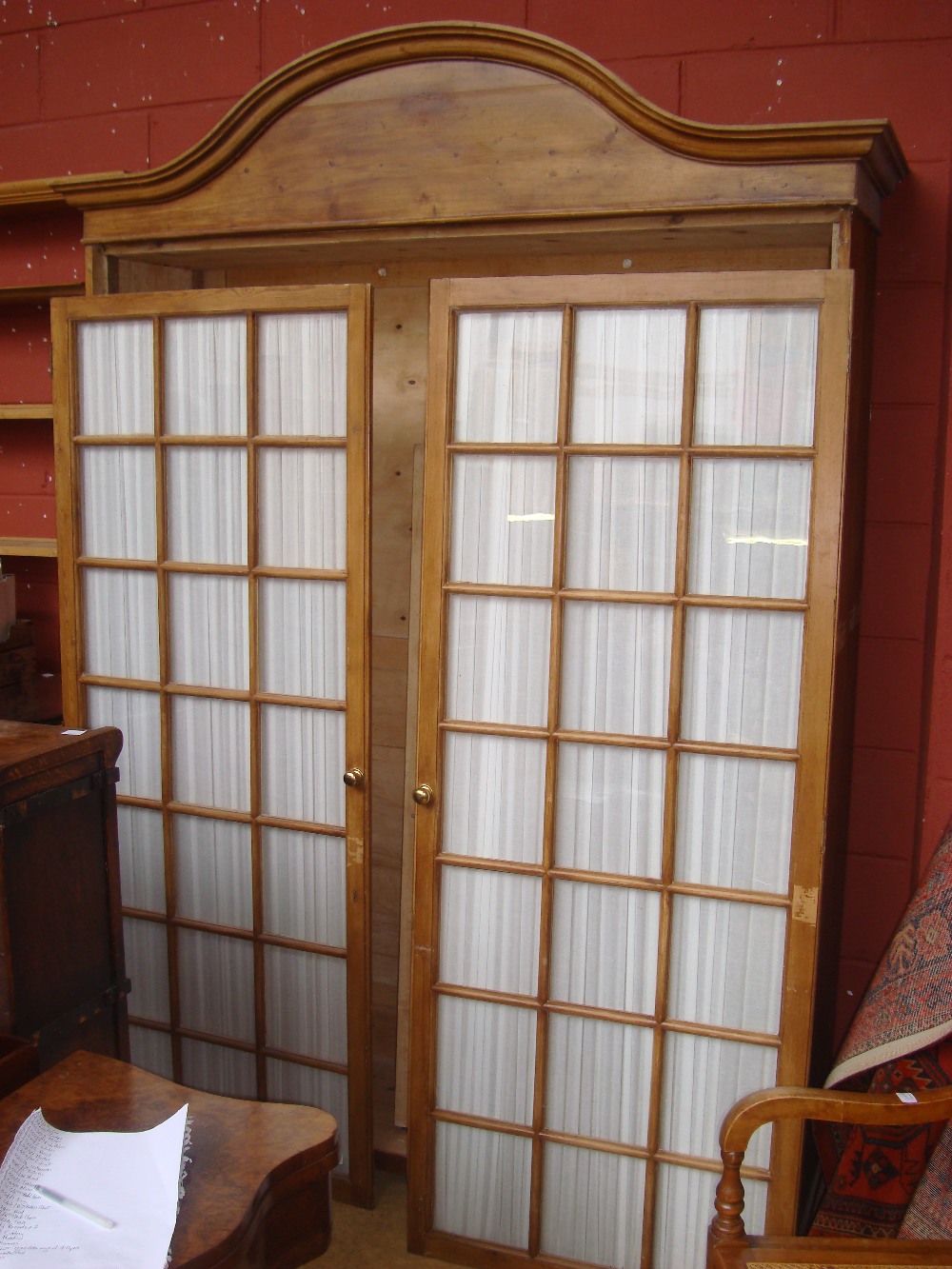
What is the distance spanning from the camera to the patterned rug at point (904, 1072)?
1824 millimetres

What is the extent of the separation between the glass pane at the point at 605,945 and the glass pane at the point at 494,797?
0.13 m

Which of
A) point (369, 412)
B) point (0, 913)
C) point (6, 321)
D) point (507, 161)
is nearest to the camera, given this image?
point (0, 913)

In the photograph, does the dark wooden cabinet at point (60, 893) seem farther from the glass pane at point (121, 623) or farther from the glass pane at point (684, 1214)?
the glass pane at point (684, 1214)

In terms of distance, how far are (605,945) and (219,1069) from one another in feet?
3.45

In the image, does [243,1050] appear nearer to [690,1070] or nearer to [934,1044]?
[690,1070]

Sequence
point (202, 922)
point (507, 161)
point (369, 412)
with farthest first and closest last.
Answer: point (202, 922)
point (369, 412)
point (507, 161)

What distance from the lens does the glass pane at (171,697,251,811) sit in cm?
244

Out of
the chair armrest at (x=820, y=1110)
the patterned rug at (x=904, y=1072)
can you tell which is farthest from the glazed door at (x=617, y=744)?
the chair armrest at (x=820, y=1110)

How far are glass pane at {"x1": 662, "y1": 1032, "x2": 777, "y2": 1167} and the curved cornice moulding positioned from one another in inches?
65.2

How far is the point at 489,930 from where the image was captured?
2246 millimetres

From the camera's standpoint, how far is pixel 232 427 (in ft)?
7.64

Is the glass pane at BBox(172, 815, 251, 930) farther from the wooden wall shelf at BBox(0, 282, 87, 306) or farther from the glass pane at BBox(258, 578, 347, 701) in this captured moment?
the wooden wall shelf at BBox(0, 282, 87, 306)

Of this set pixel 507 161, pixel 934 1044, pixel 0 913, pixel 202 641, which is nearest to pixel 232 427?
pixel 202 641

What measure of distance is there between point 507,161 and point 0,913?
159cm
